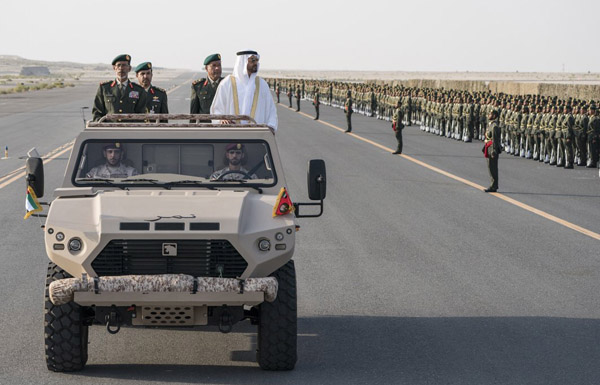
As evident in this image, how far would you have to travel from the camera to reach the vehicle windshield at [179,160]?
7.33 m

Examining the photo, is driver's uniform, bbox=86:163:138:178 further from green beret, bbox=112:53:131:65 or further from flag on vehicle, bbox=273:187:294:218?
green beret, bbox=112:53:131:65

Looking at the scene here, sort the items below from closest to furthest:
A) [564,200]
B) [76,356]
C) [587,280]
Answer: [76,356] < [587,280] < [564,200]

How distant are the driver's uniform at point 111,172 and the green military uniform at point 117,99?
4.59 metres

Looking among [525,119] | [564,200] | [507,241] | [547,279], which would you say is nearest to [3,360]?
[547,279]

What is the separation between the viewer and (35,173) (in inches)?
270

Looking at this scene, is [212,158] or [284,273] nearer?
[284,273]

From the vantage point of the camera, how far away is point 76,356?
6.52 m

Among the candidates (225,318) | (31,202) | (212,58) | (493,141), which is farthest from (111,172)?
(493,141)

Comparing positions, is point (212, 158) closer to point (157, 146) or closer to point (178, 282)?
point (157, 146)

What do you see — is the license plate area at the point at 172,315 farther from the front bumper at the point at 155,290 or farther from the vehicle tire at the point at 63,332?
the vehicle tire at the point at 63,332

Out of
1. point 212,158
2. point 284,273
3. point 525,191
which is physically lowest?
point 525,191

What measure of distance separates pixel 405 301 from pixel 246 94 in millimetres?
2814

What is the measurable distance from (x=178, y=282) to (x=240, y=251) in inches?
18.5

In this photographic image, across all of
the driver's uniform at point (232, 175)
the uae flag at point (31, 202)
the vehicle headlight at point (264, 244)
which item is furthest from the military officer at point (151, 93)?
the vehicle headlight at point (264, 244)
